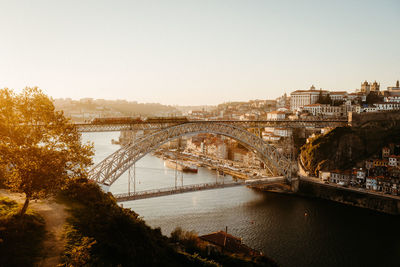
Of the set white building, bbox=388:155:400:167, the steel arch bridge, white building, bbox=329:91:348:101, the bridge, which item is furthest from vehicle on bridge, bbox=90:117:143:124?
white building, bbox=329:91:348:101

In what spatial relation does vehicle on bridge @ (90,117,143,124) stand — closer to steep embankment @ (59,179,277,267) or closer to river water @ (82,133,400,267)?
river water @ (82,133,400,267)

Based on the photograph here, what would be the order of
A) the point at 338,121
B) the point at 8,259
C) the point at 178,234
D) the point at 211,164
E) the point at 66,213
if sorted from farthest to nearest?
the point at 211,164 → the point at 338,121 → the point at 178,234 → the point at 66,213 → the point at 8,259

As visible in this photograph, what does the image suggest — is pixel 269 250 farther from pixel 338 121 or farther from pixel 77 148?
pixel 338 121

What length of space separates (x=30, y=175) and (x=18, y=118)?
102 cm

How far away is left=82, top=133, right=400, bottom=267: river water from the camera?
1173cm

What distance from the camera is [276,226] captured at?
1416 cm

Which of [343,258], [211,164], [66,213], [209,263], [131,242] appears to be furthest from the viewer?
[211,164]

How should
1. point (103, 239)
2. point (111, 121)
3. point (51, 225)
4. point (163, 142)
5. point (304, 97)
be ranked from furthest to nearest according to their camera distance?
point (304, 97)
point (163, 142)
point (111, 121)
point (51, 225)
point (103, 239)

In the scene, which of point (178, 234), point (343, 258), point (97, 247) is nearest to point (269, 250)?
point (343, 258)

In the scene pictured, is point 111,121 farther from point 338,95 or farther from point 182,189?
point 338,95

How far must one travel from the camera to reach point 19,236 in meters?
5.33

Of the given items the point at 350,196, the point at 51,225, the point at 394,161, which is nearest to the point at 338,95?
the point at 394,161

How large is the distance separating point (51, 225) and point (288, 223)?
10973 mm

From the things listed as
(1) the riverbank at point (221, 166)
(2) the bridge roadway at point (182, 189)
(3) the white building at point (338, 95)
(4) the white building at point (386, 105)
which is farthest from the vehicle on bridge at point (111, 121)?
(3) the white building at point (338, 95)
